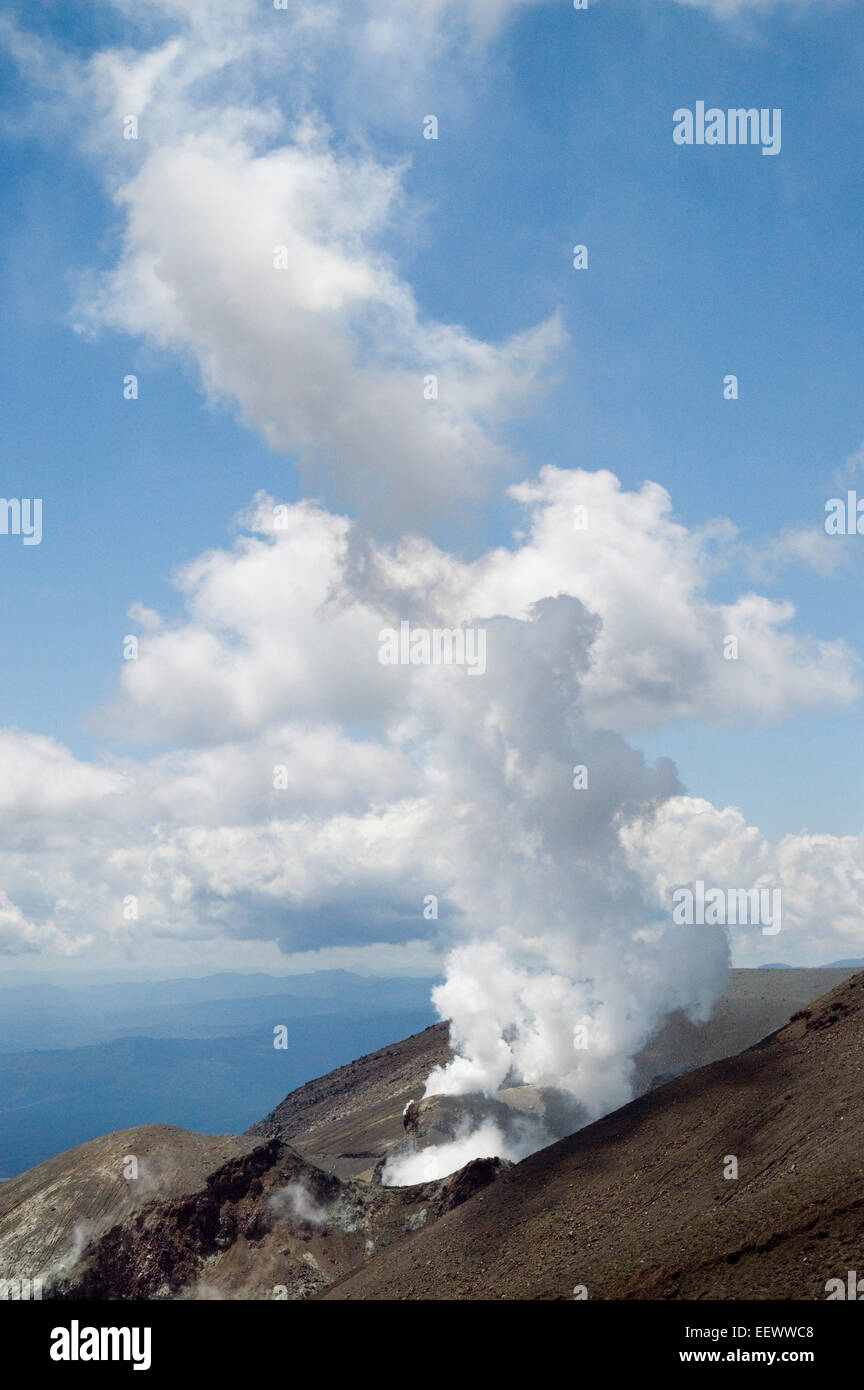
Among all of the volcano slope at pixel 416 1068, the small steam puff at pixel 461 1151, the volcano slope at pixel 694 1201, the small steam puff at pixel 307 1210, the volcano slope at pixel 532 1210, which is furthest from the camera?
the volcano slope at pixel 416 1068

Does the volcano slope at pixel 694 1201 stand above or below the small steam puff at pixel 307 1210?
above

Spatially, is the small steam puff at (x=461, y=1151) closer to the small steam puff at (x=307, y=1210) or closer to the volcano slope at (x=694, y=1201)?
the small steam puff at (x=307, y=1210)

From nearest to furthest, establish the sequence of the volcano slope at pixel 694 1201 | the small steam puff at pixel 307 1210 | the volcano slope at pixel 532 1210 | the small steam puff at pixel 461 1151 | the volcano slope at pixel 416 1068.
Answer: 1. the volcano slope at pixel 694 1201
2. the volcano slope at pixel 532 1210
3. the small steam puff at pixel 307 1210
4. the small steam puff at pixel 461 1151
5. the volcano slope at pixel 416 1068

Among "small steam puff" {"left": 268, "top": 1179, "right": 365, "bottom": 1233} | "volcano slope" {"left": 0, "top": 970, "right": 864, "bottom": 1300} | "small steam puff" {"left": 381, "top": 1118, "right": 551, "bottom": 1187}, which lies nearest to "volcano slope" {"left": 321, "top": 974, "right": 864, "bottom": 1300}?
"volcano slope" {"left": 0, "top": 970, "right": 864, "bottom": 1300}

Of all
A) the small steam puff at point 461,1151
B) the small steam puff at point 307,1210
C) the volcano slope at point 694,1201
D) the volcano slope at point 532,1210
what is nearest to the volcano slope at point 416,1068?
the small steam puff at point 461,1151

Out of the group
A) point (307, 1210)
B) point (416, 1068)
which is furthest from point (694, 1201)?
point (416, 1068)

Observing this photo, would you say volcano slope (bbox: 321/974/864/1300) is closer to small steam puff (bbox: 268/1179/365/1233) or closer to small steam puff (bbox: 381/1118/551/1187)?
small steam puff (bbox: 268/1179/365/1233)
